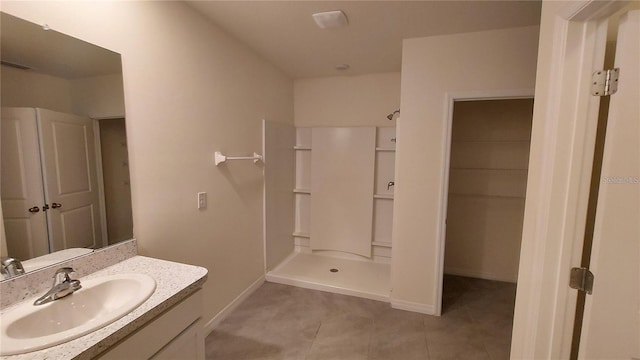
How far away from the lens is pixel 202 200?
6.68ft

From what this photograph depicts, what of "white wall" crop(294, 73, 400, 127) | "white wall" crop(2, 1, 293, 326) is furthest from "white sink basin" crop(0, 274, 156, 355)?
"white wall" crop(294, 73, 400, 127)

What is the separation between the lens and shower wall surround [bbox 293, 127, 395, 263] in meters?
3.38

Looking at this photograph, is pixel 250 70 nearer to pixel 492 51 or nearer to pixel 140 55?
pixel 140 55

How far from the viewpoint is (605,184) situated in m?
0.88

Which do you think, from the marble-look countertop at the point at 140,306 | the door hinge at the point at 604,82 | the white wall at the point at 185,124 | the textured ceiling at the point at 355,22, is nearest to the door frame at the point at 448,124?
the textured ceiling at the point at 355,22

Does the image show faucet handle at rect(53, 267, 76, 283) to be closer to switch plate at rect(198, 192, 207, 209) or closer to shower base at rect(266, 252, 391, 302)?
switch plate at rect(198, 192, 207, 209)

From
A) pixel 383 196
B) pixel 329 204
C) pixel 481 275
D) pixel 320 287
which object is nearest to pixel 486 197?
pixel 481 275

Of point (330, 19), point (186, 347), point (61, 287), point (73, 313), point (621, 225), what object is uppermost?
point (330, 19)

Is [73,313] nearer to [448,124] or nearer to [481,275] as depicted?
[448,124]

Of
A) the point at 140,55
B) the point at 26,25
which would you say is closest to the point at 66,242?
the point at 26,25

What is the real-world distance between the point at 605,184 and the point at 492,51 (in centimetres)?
164

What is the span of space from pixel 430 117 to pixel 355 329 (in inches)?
73.2

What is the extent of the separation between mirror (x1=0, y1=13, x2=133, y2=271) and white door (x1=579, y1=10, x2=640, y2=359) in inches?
82.0

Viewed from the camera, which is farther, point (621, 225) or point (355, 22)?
point (355, 22)
